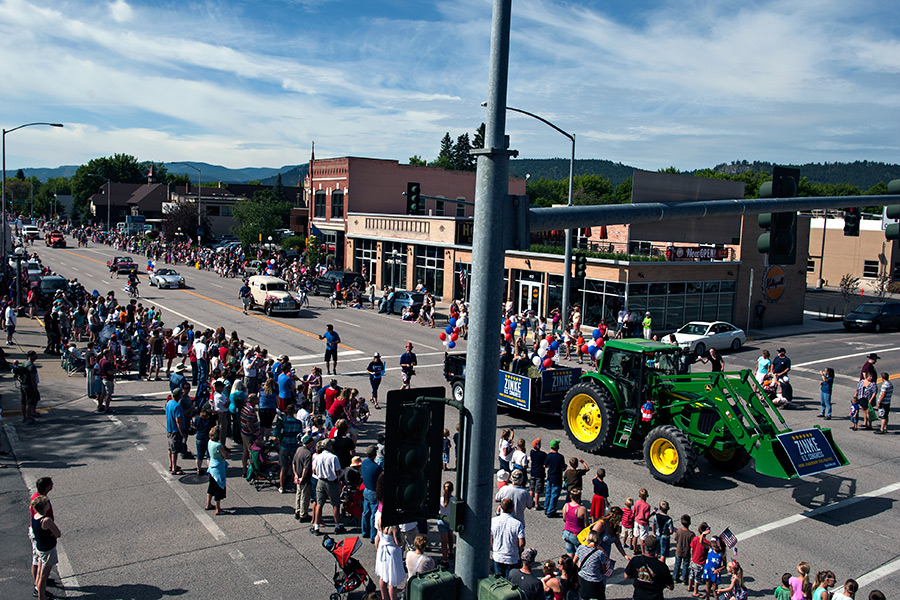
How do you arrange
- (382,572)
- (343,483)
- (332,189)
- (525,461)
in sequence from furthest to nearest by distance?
(332,189), (525,461), (343,483), (382,572)

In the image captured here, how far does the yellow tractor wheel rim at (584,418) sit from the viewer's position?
1492cm

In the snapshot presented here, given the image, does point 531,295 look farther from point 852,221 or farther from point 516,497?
point 516,497

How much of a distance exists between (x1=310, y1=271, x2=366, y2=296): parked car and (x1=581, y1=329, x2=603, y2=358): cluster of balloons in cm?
1886

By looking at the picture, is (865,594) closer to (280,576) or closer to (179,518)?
(280,576)

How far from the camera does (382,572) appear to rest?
859 centimetres

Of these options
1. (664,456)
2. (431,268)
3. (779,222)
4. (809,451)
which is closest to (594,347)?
(664,456)

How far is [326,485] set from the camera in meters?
10.7

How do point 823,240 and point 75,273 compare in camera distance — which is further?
point 823,240

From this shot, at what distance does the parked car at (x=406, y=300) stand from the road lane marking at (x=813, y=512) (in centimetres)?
2490

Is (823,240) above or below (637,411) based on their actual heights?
above

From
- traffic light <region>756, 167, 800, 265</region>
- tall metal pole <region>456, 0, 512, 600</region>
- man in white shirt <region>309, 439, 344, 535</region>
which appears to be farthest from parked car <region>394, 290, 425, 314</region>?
tall metal pole <region>456, 0, 512, 600</region>

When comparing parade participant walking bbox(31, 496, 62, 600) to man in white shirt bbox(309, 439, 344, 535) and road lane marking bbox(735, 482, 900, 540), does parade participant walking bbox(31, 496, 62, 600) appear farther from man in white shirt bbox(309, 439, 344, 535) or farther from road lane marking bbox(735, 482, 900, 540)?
road lane marking bbox(735, 482, 900, 540)

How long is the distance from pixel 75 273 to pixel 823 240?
59796 millimetres

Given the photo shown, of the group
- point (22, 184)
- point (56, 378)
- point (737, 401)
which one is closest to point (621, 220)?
point (737, 401)
